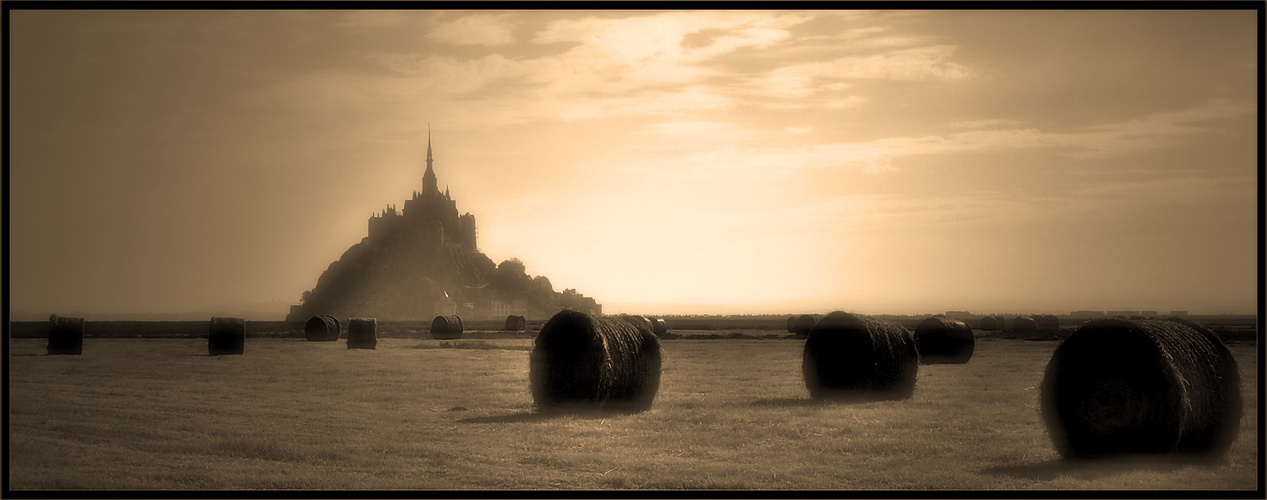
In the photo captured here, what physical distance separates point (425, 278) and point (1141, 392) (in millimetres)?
165666

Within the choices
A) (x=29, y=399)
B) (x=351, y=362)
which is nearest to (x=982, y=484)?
(x=29, y=399)

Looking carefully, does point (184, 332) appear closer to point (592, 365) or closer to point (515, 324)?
point (515, 324)

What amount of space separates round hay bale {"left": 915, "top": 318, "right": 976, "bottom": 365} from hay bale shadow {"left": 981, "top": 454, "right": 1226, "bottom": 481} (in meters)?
20.1

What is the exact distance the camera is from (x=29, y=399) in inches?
724

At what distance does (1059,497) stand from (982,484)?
245cm

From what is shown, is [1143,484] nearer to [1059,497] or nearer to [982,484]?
[982,484]

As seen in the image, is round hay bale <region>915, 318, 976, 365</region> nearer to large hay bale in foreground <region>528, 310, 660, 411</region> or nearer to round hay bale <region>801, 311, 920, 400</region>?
round hay bale <region>801, 311, 920, 400</region>

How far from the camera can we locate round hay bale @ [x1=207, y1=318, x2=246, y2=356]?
37.5 meters

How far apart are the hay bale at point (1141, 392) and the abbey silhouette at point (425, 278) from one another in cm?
15640

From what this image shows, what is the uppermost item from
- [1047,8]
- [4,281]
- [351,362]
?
[1047,8]

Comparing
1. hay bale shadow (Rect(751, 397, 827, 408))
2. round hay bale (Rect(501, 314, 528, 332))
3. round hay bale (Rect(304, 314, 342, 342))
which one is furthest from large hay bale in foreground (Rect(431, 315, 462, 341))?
hay bale shadow (Rect(751, 397, 827, 408))

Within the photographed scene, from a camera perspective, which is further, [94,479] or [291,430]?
[291,430]

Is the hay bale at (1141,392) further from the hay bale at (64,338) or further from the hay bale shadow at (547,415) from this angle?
the hay bale at (64,338)

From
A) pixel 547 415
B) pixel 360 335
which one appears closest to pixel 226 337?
pixel 360 335
